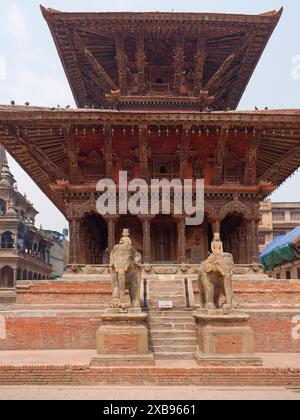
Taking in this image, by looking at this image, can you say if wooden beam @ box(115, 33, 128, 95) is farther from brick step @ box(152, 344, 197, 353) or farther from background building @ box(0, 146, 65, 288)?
background building @ box(0, 146, 65, 288)

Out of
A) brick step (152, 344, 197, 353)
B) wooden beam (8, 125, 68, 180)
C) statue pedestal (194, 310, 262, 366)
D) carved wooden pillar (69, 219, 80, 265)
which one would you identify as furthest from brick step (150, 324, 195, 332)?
wooden beam (8, 125, 68, 180)

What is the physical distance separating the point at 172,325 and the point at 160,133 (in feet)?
25.7

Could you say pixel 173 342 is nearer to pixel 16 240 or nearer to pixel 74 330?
pixel 74 330

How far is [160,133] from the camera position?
17656mm

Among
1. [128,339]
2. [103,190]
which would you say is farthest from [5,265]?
[128,339]

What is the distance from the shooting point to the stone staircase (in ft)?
39.2

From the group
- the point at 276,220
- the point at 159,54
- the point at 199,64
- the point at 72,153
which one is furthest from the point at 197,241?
the point at 276,220

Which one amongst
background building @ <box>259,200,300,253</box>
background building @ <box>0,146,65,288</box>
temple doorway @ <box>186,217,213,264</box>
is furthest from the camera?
background building @ <box>259,200,300,253</box>

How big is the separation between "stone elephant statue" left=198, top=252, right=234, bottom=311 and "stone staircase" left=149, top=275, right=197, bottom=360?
1.10 meters

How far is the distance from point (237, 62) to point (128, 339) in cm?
1555

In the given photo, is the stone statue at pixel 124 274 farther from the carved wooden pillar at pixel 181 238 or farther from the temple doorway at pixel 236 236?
the temple doorway at pixel 236 236

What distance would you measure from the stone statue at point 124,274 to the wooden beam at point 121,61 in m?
11.0

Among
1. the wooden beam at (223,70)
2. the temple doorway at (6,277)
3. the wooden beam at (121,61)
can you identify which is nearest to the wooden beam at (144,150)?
the wooden beam at (121,61)

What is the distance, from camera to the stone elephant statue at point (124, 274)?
11.6m
